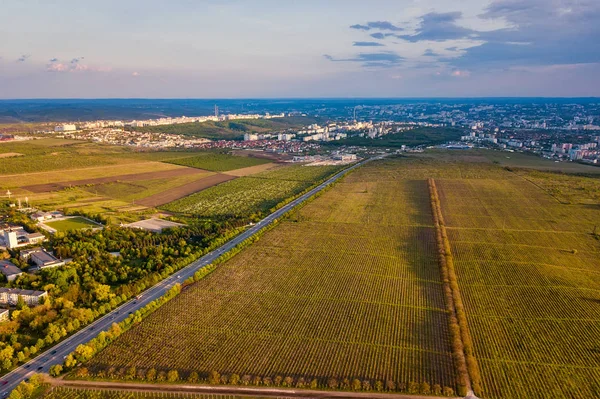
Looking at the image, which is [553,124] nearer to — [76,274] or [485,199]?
[485,199]

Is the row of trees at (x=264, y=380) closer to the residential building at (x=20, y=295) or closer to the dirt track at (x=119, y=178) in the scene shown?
the residential building at (x=20, y=295)

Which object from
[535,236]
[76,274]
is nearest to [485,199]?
[535,236]

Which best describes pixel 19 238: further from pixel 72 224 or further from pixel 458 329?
pixel 458 329

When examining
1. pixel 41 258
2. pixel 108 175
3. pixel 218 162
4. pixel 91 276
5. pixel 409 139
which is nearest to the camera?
pixel 91 276

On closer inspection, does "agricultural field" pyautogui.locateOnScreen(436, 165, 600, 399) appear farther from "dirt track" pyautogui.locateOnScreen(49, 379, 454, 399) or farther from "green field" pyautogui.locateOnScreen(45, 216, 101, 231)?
"green field" pyautogui.locateOnScreen(45, 216, 101, 231)

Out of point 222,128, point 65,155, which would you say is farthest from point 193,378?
point 222,128

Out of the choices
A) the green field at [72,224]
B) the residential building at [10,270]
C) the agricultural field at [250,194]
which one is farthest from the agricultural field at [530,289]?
the green field at [72,224]
